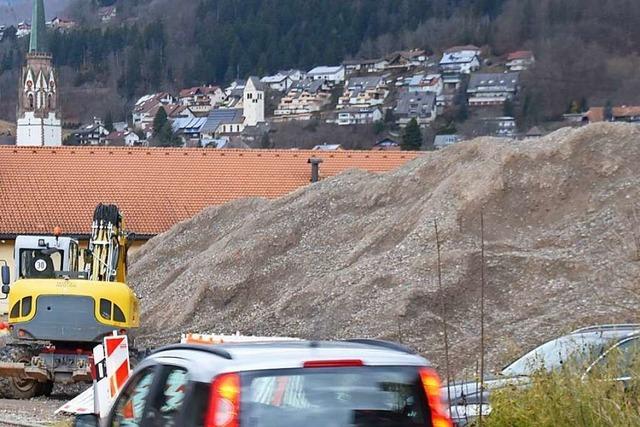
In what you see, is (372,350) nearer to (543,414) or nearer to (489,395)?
(543,414)

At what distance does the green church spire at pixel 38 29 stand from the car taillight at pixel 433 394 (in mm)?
106756

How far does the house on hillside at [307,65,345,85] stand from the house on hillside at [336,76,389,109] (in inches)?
366

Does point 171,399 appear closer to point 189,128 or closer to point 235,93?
point 189,128

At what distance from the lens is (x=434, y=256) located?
23.1 metres

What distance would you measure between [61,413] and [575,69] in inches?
1355

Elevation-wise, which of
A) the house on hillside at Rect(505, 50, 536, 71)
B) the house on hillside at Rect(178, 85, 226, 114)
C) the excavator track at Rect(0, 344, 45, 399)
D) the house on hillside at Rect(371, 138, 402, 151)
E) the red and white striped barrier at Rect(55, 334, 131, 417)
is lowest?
the house on hillside at Rect(371, 138, 402, 151)

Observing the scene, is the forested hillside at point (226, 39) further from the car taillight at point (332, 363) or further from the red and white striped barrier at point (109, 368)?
the car taillight at point (332, 363)

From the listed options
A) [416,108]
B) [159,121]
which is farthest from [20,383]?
[159,121]

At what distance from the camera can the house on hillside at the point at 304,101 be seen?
106 m

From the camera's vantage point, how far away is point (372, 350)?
7082 millimetres

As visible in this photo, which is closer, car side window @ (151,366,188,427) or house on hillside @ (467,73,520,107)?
car side window @ (151,366,188,427)

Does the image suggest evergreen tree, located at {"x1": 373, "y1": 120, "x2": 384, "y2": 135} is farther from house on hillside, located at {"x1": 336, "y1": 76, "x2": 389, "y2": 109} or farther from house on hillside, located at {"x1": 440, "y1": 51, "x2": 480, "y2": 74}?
house on hillside, located at {"x1": 440, "y1": 51, "x2": 480, "y2": 74}

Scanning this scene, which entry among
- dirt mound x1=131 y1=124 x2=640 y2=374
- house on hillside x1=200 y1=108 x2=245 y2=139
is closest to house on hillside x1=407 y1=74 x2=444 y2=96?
house on hillside x1=200 y1=108 x2=245 y2=139

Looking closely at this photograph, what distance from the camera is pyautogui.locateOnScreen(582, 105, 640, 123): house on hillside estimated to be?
4694cm
